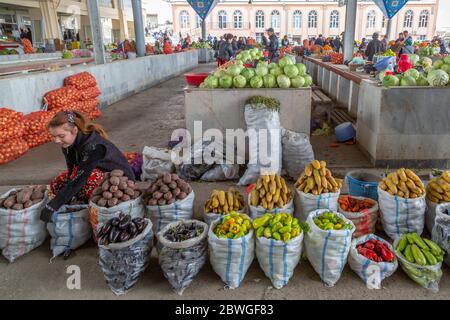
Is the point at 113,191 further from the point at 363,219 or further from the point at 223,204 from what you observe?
the point at 363,219

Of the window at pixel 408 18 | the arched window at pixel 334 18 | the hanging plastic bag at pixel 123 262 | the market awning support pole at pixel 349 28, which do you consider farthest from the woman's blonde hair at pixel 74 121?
the window at pixel 408 18

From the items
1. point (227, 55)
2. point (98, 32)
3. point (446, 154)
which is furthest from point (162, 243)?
point (227, 55)

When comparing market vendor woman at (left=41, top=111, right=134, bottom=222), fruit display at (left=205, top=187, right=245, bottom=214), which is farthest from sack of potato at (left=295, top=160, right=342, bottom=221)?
market vendor woman at (left=41, top=111, right=134, bottom=222)

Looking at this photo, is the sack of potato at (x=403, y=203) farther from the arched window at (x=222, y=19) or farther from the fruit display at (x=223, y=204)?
the arched window at (x=222, y=19)

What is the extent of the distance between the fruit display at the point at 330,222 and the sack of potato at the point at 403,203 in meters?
0.71

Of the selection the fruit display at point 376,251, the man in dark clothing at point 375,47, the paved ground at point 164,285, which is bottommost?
the paved ground at point 164,285

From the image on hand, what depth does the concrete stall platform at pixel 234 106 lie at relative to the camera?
18.5 ft

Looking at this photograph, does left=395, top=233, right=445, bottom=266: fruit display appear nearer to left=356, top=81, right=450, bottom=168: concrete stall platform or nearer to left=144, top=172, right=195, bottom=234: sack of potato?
left=144, top=172, right=195, bottom=234: sack of potato

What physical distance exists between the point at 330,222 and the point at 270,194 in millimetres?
611

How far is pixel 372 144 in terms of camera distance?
5.66 m

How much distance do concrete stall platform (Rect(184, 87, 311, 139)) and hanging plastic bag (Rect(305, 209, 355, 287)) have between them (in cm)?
290

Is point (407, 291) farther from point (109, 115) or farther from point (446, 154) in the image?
point (109, 115)

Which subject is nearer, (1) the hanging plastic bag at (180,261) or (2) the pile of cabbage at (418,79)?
(1) the hanging plastic bag at (180,261)

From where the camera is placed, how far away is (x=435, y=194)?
3.63 meters
